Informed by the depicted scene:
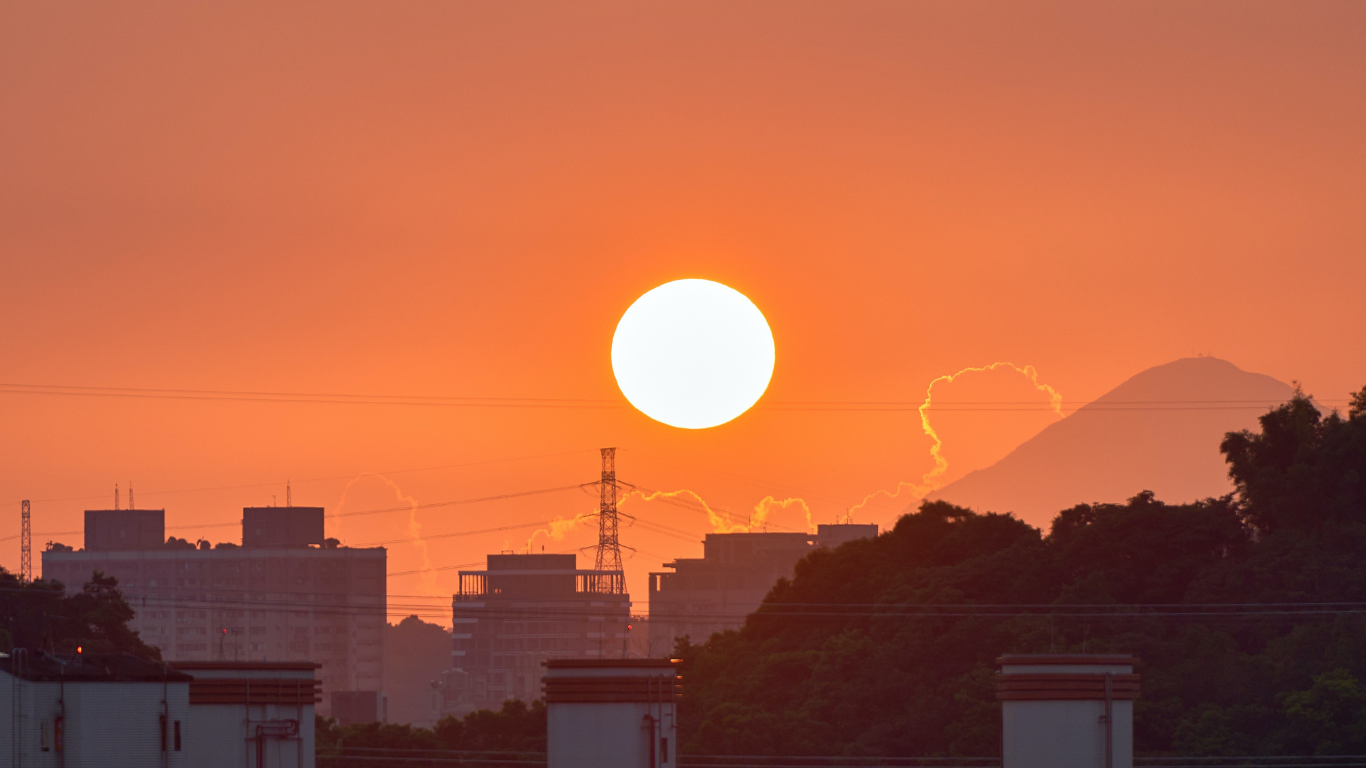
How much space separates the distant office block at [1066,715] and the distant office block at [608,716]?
478 inches

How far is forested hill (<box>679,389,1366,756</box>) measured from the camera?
85.6m

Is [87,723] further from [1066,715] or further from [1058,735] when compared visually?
[1066,715]

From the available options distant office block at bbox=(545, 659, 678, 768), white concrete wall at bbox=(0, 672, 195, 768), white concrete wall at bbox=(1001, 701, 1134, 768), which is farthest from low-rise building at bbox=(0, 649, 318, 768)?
white concrete wall at bbox=(1001, 701, 1134, 768)

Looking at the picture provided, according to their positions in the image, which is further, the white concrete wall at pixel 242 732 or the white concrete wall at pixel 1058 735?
the white concrete wall at pixel 1058 735

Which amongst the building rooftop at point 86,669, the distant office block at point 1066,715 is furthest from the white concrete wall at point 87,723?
the distant office block at point 1066,715

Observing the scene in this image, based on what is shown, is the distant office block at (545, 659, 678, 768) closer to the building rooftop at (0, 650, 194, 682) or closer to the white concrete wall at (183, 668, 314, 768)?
the white concrete wall at (183, 668, 314, 768)

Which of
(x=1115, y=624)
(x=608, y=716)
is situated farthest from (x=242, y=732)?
(x=1115, y=624)

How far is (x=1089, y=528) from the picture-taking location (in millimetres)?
105562

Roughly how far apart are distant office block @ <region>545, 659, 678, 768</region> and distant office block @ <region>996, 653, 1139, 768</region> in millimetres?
12147

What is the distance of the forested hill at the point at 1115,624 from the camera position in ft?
281

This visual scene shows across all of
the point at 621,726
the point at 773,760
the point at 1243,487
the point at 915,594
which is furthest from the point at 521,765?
the point at 1243,487

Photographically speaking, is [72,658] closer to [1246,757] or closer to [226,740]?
[226,740]

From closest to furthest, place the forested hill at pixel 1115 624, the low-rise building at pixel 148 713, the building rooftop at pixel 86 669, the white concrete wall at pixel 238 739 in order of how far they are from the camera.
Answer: the low-rise building at pixel 148 713, the building rooftop at pixel 86 669, the white concrete wall at pixel 238 739, the forested hill at pixel 1115 624

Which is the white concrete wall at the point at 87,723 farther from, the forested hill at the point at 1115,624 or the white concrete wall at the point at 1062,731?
the forested hill at the point at 1115,624
